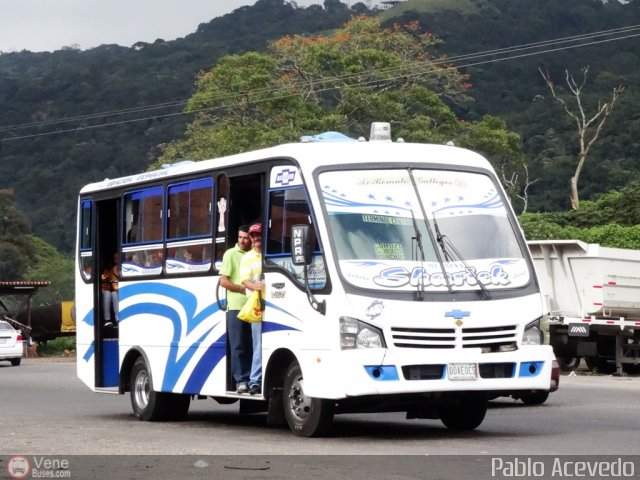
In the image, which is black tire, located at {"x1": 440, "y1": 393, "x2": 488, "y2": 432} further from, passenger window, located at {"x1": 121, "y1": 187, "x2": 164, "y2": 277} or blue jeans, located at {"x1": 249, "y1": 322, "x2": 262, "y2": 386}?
passenger window, located at {"x1": 121, "y1": 187, "x2": 164, "y2": 277}

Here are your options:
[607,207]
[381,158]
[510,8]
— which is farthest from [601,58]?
→ [381,158]

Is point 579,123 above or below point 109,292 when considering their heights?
above

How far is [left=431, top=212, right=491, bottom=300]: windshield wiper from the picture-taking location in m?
13.7

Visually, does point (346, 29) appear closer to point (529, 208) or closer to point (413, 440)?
point (529, 208)

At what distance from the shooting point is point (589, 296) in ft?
88.6

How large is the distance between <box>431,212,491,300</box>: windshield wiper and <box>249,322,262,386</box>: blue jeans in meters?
2.07

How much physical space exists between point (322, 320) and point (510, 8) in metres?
119

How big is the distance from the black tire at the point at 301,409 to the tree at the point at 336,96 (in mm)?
42025

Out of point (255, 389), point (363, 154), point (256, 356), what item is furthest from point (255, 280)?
point (363, 154)

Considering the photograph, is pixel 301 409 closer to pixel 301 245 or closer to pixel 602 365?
pixel 301 245

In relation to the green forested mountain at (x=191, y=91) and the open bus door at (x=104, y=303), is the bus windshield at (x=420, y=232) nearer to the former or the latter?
the open bus door at (x=104, y=303)

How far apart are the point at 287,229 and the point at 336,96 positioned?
47.9 meters

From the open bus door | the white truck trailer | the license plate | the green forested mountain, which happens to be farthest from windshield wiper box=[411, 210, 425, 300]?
the green forested mountain

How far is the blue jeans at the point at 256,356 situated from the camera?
14.6m
